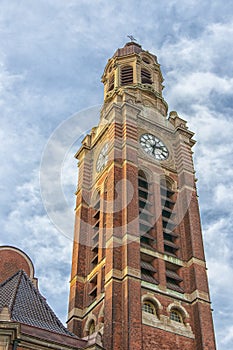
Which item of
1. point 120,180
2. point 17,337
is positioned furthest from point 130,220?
point 17,337

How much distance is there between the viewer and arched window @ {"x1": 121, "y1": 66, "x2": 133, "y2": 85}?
173ft

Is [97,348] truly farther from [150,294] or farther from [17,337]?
[150,294]

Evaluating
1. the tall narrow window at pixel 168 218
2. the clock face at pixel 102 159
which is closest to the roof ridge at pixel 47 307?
the tall narrow window at pixel 168 218

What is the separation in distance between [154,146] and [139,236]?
10.6m

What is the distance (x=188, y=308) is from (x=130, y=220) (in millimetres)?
6576

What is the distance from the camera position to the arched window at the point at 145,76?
5372 centimetres

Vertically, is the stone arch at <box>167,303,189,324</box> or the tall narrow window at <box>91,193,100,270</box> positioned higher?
the tall narrow window at <box>91,193,100,270</box>

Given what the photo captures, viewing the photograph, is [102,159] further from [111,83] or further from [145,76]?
[145,76]

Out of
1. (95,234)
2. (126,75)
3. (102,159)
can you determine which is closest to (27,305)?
(95,234)

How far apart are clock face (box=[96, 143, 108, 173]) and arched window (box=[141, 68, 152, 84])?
11.6m

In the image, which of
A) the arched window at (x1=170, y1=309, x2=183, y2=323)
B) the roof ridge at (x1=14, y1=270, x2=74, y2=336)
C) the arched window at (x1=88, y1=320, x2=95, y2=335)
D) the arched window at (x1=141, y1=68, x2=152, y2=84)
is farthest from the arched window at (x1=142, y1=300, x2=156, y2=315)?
the arched window at (x1=141, y1=68, x2=152, y2=84)

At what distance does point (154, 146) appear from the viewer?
145 feet

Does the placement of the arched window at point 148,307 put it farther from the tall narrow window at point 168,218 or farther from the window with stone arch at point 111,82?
the window with stone arch at point 111,82

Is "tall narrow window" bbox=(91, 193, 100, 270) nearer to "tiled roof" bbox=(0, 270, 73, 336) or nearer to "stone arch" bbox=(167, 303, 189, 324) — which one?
"stone arch" bbox=(167, 303, 189, 324)
